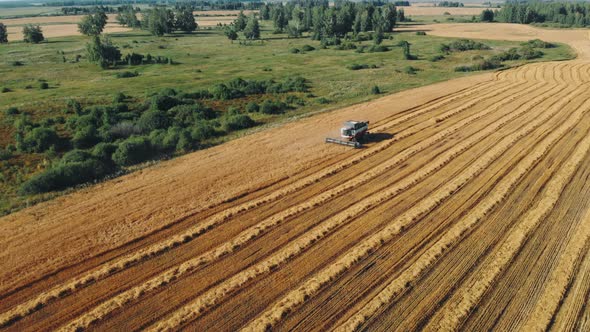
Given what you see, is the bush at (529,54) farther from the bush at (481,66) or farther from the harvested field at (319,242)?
the harvested field at (319,242)

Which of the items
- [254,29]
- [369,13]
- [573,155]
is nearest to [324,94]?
[573,155]

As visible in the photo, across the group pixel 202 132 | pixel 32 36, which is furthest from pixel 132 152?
pixel 32 36

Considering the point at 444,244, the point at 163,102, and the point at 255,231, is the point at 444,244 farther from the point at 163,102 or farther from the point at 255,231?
the point at 163,102

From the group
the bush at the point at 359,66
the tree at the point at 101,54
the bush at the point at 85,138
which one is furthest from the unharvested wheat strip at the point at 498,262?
the tree at the point at 101,54

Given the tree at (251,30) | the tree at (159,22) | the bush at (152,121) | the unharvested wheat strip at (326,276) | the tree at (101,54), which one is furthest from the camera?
the tree at (159,22)

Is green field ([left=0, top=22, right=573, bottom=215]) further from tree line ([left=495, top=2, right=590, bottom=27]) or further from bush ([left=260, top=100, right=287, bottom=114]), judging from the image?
tree line ([left=495, top=2, right=590, bottom=27])

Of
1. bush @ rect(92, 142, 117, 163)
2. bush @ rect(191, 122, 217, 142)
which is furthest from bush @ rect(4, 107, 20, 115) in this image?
bush @ rect(191, 122, 217, 142)
